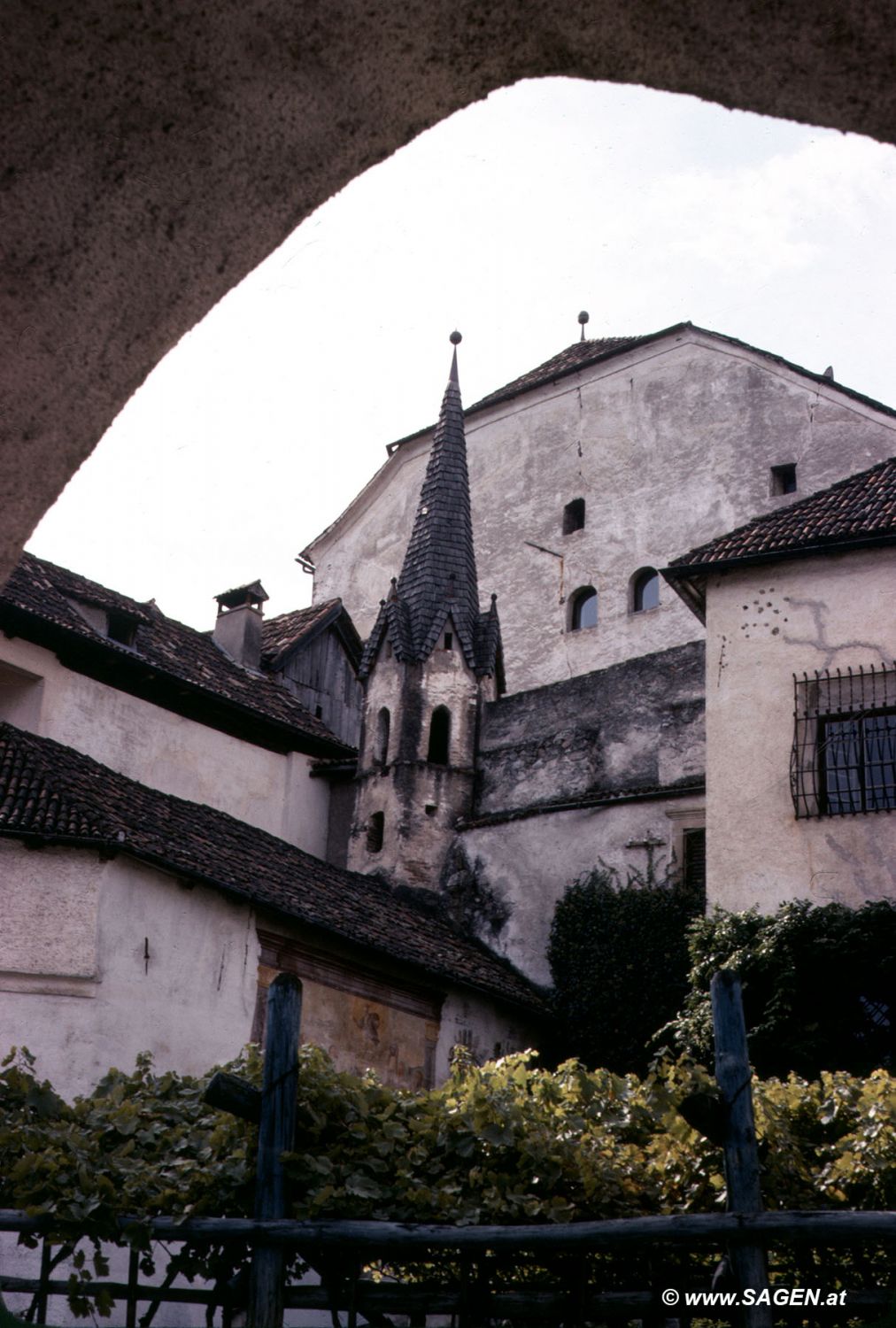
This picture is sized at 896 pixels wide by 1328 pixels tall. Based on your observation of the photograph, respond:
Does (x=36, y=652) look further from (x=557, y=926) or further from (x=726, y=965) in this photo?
(x=726, y=965)

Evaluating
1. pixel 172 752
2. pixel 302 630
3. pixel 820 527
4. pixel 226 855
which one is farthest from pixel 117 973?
pixel 302 630

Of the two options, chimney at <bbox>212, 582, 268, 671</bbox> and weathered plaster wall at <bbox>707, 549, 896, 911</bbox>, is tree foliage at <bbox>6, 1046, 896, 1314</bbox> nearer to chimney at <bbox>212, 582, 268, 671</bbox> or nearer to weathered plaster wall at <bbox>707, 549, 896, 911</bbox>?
weathered plaster wall at <bbox>707, 549, 896, 911</bbox>

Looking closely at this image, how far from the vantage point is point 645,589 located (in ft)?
92.9

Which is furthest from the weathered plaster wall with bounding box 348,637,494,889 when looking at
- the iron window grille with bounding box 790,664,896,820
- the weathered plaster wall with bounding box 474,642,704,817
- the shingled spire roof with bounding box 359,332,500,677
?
the iron window grille with bounding box 790,664,896,820

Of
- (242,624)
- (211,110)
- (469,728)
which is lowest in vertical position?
(211,110)

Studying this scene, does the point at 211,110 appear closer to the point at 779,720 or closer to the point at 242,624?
the point at 779,720

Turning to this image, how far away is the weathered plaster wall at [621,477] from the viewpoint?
26812 mm

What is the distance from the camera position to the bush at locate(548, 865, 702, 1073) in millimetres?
18906

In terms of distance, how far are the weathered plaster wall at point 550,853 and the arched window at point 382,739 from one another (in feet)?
7.47

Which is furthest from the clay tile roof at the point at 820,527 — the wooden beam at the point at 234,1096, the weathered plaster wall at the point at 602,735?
the wooden beam at the point at 234,1096

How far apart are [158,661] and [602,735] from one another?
20.2ft

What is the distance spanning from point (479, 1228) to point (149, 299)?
5.73 meters

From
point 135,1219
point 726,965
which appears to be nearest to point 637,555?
point 726,965

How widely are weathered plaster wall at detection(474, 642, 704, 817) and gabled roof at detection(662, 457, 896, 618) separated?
2048mm
